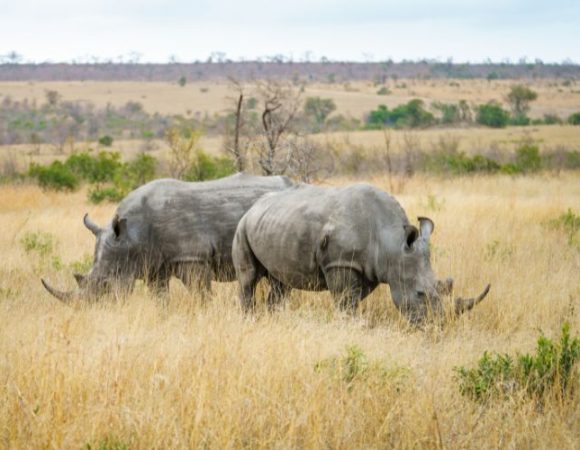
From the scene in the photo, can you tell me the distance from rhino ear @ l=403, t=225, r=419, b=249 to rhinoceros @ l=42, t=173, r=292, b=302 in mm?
2098

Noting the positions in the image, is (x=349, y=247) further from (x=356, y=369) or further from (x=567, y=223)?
(x=567, y=223)

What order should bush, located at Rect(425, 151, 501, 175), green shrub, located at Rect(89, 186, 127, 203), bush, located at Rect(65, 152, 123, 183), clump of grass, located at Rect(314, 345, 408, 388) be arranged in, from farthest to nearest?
1. bush, located at Rect(425, 151, 501, 175)
2. bush, located at Rect(65, 152, 123, 183)
3. green shrub, located at Rect(89, 186, 127, 203)
4. clump of grass, located at Rect(314, 345, 408, 388)

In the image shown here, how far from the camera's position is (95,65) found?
400ft

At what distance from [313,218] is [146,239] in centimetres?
192

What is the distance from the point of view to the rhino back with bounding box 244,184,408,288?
22.6 ft

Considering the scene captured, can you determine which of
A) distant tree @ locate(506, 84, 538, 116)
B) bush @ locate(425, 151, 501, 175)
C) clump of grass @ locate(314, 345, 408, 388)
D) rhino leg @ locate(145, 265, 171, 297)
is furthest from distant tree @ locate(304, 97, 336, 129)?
clump of grass @ locate(314, 345, 408, 388)

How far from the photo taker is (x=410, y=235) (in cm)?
678

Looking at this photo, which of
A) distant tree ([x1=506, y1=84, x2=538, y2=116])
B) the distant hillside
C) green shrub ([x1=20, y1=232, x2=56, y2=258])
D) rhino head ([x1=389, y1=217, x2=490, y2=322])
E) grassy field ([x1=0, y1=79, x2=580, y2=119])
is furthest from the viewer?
the distant hillside

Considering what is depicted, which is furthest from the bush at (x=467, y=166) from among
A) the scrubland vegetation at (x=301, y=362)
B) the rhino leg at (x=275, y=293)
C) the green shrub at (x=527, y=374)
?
the green shrub at (x=527, y=374)

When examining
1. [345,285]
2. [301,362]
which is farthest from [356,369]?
[345,285]

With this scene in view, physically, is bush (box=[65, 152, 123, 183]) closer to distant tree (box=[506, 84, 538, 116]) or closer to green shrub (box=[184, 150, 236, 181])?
green shrub (box=[184, 150, 236, 181])

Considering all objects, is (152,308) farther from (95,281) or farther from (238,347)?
(238,347)

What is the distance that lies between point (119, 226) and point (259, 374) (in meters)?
3.42

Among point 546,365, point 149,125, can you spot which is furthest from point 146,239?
point 149,125
